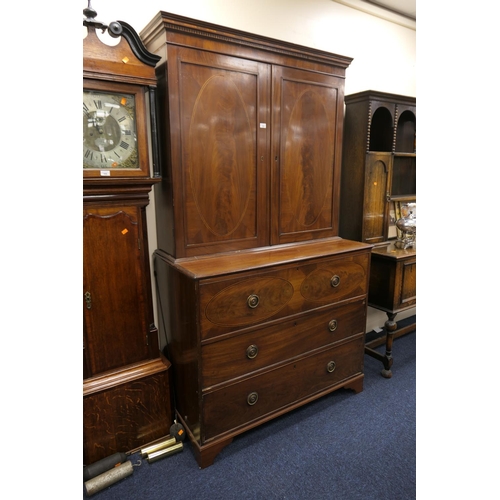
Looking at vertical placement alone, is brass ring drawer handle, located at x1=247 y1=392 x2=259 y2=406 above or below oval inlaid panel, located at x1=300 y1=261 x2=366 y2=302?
below

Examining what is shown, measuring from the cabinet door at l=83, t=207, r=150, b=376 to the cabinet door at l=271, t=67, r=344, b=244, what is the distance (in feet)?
2.65

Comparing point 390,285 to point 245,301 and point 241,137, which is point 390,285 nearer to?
point 245,301

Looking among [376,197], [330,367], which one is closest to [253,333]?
[330,367]

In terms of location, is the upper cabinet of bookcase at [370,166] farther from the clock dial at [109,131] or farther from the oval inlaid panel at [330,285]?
the clock dial at [109,131]

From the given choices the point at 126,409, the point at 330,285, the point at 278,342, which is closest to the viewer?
the point at 126,409

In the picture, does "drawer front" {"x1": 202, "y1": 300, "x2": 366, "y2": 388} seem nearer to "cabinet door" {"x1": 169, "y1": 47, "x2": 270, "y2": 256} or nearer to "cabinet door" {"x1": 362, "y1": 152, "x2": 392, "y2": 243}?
"cabinet door" {"x1": 169, "y1": 47, "x2": 270, "y2": 256}

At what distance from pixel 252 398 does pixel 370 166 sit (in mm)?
1795

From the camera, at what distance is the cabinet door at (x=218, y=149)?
5.44ft

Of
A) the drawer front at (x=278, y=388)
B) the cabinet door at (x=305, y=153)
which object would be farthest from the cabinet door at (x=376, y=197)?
the drawer front at (x=278, y=388)

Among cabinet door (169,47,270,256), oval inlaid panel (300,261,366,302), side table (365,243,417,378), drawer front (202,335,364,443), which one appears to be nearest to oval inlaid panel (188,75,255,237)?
cabinet door (169,47,270,256)

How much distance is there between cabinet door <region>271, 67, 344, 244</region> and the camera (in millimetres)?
1972

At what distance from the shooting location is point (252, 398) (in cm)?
185

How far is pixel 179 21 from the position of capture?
1.54 meters

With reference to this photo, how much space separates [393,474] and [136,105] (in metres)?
2.19
